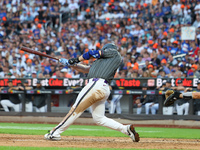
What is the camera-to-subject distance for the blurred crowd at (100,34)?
574 inches

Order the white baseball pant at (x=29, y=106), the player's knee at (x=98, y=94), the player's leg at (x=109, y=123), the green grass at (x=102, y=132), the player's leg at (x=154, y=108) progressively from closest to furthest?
the player's knee at (x=98, y=94) < the player's leg at (x=109, y=123) < the green grass at (x=102, y=132) < the player's leg at (x=154, y=108) < the white baseball pant at (x=29, y=106)

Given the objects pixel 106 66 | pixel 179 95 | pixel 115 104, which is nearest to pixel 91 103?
pixel 106 66

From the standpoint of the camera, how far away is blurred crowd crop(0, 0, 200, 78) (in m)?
14.6

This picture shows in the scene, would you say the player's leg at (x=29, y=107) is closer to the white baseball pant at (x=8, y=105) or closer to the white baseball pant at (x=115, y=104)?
the white baseball pant at (x=8, y=105)

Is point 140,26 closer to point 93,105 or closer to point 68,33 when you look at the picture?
point 68,33

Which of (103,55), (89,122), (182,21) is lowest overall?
(89,122)

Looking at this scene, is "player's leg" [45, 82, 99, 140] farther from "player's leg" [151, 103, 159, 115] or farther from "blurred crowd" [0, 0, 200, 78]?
"blurred crowd" [0, 0, 200, 78]

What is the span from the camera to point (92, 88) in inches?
267

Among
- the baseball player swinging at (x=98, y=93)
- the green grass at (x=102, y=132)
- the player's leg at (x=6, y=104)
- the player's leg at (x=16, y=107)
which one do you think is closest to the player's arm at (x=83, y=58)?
the baseball player swinging at (x=98, y=93)

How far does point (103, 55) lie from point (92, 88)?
65 cm

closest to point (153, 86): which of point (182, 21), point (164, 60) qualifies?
point (164, 60)

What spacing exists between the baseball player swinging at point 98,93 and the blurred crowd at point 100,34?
→ 6.11 metres

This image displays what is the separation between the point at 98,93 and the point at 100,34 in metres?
11.9

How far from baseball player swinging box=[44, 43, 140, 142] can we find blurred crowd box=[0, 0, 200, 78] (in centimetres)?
611
